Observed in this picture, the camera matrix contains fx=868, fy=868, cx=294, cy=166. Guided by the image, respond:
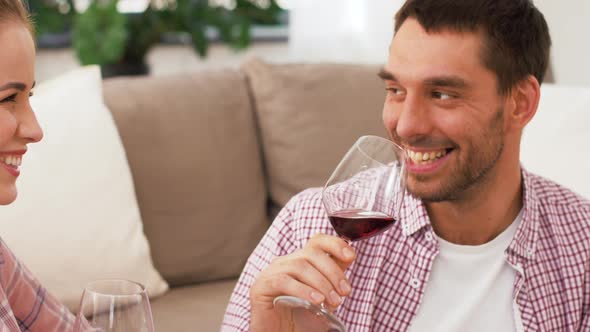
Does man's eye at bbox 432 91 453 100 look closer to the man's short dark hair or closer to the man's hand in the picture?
the man's short dark hair

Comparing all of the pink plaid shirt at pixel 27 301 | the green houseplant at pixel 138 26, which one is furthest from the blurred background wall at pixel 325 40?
the pink plaid shirt at pixel 27 301

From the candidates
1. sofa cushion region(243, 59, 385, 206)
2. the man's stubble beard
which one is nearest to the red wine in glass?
the man's stubble beard

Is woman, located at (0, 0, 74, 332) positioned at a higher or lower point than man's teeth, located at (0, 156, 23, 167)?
higher

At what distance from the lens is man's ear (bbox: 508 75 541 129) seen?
1.61 m

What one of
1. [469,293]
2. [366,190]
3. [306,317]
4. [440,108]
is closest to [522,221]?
[469,293]

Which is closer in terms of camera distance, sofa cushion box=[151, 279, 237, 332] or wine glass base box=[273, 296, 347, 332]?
wine glass base box=[273, 296, 347, 332]

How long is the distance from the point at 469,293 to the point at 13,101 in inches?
33.8

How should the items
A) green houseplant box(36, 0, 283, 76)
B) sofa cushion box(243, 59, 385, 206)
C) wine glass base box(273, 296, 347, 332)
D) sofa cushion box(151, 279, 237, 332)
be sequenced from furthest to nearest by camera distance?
green houseplant box(36, 0, 283, 76) < sofa cushion box(243, 59, 385, 206) < sofa cushion box(151, 279, 237, 332) < wine glass base box(273, 296, 347, 332)

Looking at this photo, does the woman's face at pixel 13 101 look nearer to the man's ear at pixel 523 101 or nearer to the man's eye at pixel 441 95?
the man's eye at pixel 441 95

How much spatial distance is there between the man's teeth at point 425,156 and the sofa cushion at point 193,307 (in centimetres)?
78

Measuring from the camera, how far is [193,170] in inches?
87.7

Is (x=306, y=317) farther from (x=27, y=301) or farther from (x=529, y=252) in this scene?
(x=529, y=252)

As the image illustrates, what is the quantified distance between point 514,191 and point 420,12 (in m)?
0.39

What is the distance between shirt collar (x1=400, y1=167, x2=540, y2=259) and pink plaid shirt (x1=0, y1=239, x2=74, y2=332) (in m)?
0.62
